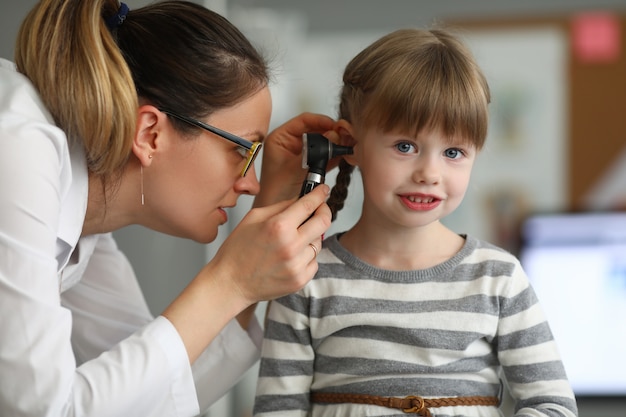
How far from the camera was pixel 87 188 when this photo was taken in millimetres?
1094

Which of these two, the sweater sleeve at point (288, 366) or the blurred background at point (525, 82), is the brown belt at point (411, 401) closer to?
the sweater sleeve at point (288, 366)

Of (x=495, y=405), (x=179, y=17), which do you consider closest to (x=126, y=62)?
(x=179, y=17)

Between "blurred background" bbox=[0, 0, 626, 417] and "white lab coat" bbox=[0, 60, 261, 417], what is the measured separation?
1516 millimetres

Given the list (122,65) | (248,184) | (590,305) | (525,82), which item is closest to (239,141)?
(248,184)

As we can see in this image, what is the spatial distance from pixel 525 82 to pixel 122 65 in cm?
183

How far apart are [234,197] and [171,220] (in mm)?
92

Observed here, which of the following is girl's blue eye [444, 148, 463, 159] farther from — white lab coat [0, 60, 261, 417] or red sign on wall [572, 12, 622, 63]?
red sign on wall [572, 12, 622, 63]

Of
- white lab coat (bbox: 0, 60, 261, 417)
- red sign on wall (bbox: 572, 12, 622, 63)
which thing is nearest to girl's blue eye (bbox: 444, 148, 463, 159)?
white lab coat (bbox: 0, 60, 261, 417)

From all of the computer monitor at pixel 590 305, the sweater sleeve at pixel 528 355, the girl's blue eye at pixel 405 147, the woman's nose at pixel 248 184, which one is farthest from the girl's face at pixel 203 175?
the computer monitor at pixel 590 305

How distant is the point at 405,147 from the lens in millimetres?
1009

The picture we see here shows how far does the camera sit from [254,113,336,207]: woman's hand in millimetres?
1193

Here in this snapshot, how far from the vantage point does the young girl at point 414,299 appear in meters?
1.00

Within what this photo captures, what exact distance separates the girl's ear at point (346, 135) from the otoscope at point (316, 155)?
0.03 m

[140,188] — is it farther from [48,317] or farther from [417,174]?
[417,174]
